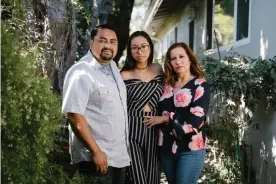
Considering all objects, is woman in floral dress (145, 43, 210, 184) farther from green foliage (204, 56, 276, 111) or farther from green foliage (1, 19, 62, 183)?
green foliage (204, 56, 276, 111)

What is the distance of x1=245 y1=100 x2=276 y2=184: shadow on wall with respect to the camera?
16.7ft

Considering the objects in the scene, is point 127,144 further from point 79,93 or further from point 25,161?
point 25,161

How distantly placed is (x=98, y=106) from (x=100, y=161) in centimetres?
38

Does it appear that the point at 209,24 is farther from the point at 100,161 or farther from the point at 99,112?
the point at 100,161

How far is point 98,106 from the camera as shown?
3.04 metres

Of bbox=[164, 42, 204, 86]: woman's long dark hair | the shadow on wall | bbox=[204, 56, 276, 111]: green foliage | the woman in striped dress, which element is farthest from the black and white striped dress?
the shadow on wall

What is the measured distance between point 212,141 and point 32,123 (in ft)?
12.2

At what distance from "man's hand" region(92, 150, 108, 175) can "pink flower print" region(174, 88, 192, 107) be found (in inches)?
33.2

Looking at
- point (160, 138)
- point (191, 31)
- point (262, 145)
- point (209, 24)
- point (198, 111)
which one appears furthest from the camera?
point (191, 31)

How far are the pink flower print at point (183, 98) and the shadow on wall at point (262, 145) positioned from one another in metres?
1.87

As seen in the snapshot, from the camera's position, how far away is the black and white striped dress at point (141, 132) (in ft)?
11.7

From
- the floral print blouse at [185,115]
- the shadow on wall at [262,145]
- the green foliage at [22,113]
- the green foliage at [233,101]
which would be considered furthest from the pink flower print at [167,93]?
the shadow on wall at [262,145]

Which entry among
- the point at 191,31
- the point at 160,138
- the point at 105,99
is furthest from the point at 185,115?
the point at 191,31

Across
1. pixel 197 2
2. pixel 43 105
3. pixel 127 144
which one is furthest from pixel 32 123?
pixel 197 2
